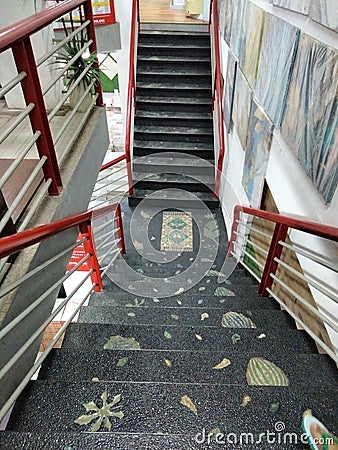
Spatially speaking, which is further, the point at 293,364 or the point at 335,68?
the point at 293,364

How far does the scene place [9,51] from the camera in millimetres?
2877

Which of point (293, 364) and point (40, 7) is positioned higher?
point (40, 7)

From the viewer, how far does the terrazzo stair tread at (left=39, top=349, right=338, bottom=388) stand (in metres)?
1.67

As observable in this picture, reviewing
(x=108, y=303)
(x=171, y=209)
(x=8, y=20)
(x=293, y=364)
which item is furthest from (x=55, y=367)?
(x=171, y=209)

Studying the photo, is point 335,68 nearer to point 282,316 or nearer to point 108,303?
point 282,316

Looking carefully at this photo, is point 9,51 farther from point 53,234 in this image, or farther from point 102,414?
point 102,414

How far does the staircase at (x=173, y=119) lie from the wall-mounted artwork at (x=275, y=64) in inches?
101

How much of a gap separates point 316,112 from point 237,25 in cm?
243

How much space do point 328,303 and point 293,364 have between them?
1.19 feet

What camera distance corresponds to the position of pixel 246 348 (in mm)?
2020

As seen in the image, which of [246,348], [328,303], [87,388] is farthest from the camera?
[246,348]

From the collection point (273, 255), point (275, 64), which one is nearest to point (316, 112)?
point (275, 64)

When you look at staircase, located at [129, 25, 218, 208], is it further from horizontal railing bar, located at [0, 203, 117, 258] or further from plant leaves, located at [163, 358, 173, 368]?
plant leaves, located at [163, 358, 173, 368]

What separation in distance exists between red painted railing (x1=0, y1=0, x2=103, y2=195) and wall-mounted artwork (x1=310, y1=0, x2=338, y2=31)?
51.0 inches
